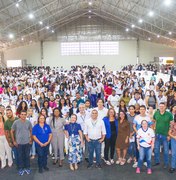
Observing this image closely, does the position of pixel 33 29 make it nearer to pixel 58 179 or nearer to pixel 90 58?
pixel 90 58

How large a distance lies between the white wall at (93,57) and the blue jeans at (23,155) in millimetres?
30325

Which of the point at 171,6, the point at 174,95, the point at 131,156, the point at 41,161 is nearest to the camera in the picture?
the point at 41,161

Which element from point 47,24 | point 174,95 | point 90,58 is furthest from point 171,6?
point 90,58

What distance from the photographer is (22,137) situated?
206 inches

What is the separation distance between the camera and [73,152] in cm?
544

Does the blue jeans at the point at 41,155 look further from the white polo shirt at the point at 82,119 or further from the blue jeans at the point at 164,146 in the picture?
the blue jeans at the point at 164,146

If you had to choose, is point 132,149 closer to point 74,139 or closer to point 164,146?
point 164,146

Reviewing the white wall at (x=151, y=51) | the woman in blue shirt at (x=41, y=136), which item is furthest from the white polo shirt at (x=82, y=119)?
the white wall at (x=151, y=51)

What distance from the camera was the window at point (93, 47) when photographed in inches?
1373

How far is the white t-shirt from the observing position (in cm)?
507

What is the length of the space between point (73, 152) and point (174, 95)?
4.01 metres

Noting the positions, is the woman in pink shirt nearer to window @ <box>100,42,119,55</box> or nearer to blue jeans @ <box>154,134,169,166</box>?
blue jeans @ <box>154,134,169,166</box>

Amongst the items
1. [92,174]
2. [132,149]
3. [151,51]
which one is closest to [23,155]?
[92,174]

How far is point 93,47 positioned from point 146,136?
30659 millimetres
